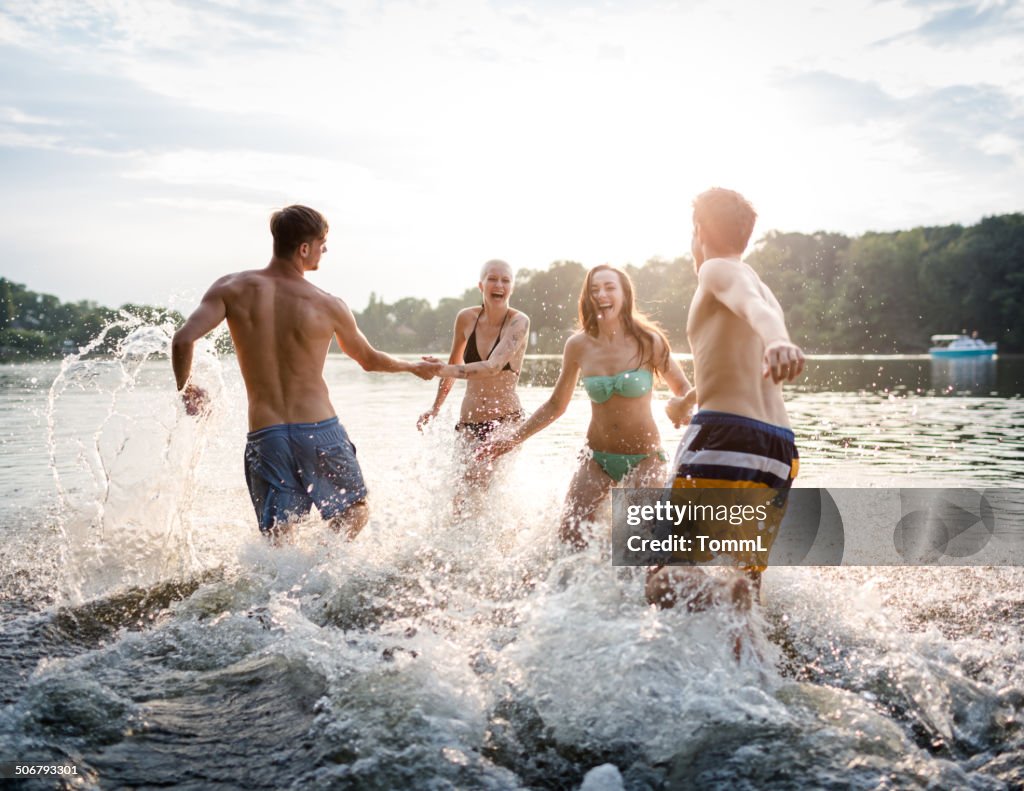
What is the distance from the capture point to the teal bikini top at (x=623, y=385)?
600cm

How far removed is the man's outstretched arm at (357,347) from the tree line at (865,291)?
63.5m

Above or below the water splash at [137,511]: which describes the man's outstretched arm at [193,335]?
above

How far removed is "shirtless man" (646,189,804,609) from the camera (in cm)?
362

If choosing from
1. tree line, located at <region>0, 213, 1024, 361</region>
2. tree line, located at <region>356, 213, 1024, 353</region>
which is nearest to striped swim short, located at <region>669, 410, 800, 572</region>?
tree line, located at <region>0, 213, 1024, 361</region>

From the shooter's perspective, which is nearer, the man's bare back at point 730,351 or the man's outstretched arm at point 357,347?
the man's bare back at point 730,351

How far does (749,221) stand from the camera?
12.7 feet

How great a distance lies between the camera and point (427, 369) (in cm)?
664

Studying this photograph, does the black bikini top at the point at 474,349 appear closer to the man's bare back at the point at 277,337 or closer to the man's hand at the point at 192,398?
the man's bare back at the point at 277,337

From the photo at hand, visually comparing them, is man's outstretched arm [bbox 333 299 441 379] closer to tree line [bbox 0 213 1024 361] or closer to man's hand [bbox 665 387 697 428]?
man's hand [bbox 665 387 697 428]

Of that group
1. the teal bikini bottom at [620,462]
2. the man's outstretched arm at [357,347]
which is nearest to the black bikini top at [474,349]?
the man's outstretched arm at [357,347]

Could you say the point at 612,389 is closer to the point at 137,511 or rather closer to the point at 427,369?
the point at 427,369

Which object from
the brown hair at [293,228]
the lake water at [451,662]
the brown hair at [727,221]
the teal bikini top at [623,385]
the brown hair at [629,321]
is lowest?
the lake water at [451,662]

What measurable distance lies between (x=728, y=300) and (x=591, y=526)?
2.93 metres

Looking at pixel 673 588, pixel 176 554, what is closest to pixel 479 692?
pixel 673 588
